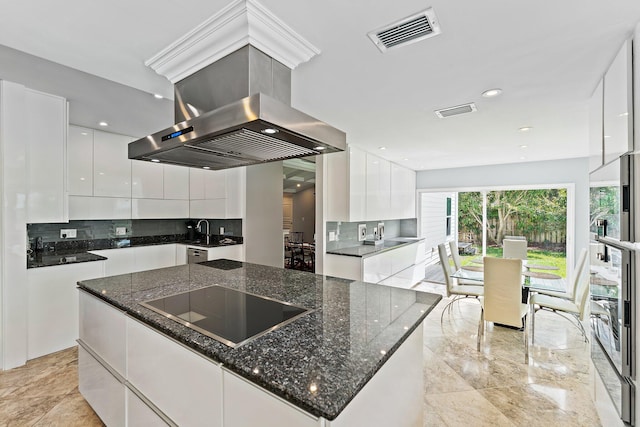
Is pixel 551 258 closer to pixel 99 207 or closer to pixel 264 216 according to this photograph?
pixel 264 216

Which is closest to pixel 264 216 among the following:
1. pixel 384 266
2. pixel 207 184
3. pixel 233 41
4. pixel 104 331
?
pixel 207 184

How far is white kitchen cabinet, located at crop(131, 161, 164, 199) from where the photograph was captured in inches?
167

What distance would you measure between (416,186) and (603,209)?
4700 millimetres

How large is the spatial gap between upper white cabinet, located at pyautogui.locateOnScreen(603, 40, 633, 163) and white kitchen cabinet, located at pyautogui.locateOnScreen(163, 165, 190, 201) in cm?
498

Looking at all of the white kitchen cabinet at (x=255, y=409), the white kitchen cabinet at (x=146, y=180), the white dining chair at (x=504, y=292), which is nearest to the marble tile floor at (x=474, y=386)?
the white dining chair at (x=504, y=292)

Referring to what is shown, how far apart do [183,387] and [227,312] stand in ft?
1.22

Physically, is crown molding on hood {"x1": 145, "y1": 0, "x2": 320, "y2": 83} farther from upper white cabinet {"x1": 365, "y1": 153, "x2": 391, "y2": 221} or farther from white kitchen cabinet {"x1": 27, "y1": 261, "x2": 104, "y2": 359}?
upper white cabinet {"x1": 365, "y1": 153, "x2": 391, "y2": 221}

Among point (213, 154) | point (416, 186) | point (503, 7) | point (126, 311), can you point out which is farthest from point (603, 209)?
point (416, 186)

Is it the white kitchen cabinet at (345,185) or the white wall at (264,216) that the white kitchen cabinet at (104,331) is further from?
the white kitchen cabinet at (345,185)

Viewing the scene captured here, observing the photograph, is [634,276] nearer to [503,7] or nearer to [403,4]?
[503,7]

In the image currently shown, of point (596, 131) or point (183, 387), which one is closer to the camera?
point (183, 387)

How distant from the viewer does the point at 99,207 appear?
12.9 ft

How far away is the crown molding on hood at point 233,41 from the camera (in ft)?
4.38

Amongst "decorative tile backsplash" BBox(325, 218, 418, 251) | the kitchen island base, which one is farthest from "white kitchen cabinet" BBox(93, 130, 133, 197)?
"decorative tile backsplash" BBox(325, 218, 418, 251)
